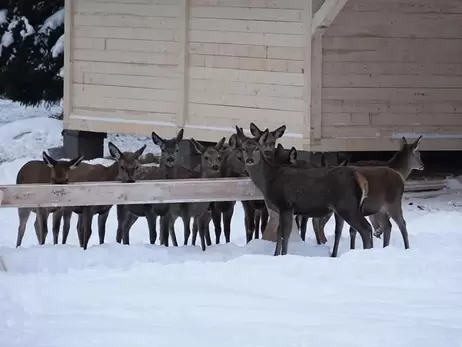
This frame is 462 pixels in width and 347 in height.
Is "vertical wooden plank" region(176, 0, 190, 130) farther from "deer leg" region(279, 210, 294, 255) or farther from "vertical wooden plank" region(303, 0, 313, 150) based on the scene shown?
"deer leg" region(279, 210, 294, 255)

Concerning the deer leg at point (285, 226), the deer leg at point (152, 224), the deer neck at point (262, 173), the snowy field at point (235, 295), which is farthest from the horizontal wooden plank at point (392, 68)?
the deer leg at point (285, 226)

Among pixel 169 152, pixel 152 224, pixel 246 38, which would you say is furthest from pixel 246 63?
pixel 152 224

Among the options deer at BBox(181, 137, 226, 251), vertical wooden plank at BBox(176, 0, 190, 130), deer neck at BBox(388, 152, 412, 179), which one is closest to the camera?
deer at BBox(181, 137, 226, 251)

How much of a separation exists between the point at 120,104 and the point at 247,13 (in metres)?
3.25

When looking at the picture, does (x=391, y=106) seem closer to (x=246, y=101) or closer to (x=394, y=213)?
(x=246, y=101)

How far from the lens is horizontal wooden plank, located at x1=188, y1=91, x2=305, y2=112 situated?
16250 mm

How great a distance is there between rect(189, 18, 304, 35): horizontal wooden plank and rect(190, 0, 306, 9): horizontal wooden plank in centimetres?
23

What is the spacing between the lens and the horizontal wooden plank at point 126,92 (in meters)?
18.3

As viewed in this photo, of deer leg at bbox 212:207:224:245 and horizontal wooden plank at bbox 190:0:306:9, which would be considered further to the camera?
horizontal wooden plank at bbox 190:0:306:9

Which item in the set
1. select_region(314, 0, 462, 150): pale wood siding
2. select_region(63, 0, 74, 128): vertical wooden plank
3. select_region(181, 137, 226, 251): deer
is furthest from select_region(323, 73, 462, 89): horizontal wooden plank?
select_region(63, 0, 74, 128): vertical wooden plank

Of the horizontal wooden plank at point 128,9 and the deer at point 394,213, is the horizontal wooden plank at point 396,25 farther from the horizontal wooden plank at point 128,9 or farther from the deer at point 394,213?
the horizontal wooden plank at point 128,9

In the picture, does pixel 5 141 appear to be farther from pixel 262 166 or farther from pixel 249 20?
pixel 262 166

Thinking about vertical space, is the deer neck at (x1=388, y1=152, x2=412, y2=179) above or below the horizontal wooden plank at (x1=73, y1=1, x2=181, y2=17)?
below

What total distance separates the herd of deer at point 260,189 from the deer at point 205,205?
0.01m
